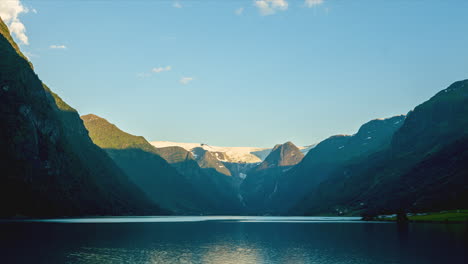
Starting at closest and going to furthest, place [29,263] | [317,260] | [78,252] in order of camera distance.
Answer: [29,263] < [317,260] < [78,252]

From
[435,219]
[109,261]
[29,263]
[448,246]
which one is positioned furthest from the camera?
[435,219]

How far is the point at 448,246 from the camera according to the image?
84688mm

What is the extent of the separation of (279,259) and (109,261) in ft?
87.6

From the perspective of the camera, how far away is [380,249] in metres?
86.9

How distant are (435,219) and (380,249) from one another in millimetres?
117789

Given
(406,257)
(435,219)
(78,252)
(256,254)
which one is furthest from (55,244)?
(435,219)

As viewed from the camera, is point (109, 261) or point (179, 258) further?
point (179, 258)

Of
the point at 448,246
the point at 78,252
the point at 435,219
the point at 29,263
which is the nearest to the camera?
the point at 29,263

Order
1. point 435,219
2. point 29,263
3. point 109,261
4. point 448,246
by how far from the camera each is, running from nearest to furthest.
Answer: point 29,263
point 109,261
point 448,246
point 435,219

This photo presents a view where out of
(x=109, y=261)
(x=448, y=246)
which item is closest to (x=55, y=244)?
(x=109, y=261)

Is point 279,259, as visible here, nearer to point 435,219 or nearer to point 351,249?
point 351,249

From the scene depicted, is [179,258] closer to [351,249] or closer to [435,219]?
[351,249]

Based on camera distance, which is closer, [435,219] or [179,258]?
[179,258]

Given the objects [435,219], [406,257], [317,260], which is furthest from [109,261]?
[435,219]
